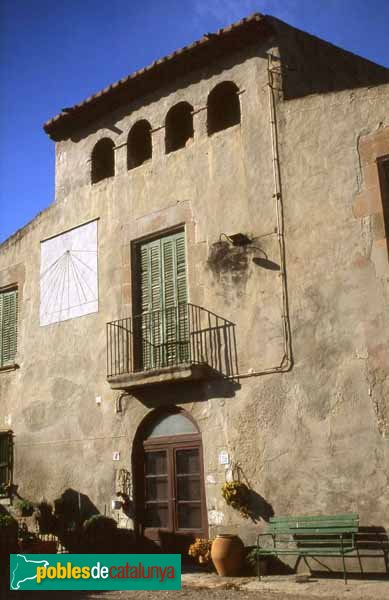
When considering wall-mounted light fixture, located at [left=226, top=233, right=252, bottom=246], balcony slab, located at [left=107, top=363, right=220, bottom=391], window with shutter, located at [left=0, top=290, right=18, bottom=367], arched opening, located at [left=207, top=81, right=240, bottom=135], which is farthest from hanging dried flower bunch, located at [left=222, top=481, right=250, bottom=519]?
window with shutter, located at [left=0, top=290, right=18, bottom=367]

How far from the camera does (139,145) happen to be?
1464 cm

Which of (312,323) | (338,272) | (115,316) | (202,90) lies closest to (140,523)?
(115,316)

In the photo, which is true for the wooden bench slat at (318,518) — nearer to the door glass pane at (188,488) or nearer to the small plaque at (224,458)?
the small plaque at (224,458)

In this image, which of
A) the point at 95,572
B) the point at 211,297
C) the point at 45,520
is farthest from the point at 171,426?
the point at 45,520

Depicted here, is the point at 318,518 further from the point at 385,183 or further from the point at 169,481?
the point at 385,183

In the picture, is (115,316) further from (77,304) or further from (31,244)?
(31,244)

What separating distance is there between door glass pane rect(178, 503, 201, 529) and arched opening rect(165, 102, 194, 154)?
664cm

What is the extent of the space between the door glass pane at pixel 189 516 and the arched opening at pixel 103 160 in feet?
23.4

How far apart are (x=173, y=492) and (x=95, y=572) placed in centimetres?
187

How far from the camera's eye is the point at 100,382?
13453mm

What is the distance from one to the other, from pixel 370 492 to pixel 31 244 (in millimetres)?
9586

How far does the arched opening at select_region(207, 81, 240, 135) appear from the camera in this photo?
13094mm

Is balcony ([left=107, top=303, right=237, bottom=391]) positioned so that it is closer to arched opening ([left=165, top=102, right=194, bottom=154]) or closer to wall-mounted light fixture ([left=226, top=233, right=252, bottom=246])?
wall-mounted light fixture ([left=226, top=233, right=252, bottom=246])

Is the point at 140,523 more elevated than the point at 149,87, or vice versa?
the point at 149,87
